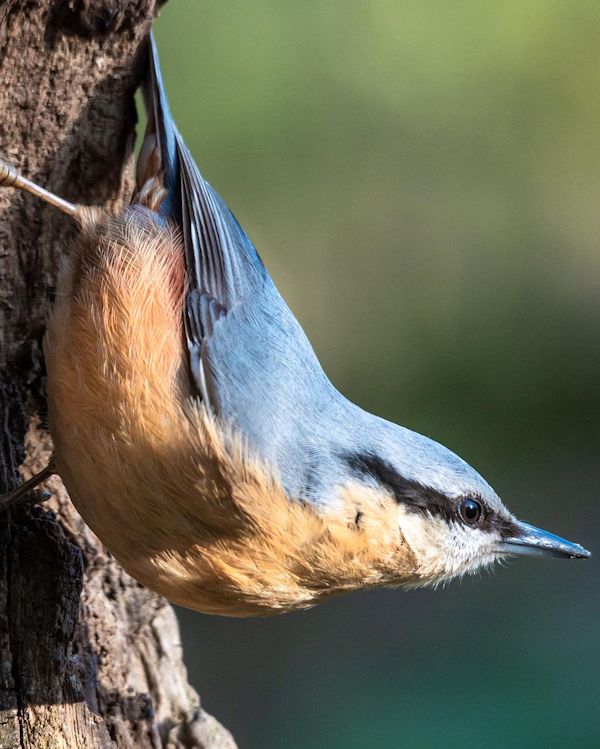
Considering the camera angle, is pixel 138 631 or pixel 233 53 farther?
pixel 233 53

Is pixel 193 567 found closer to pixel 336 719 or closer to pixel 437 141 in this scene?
Result: pixel 336 719

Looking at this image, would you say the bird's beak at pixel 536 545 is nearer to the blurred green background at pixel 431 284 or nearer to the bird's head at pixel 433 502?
the bird's head at pixel 433 502

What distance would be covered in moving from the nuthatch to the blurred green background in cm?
200

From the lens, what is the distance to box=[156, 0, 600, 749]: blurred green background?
13.7 feet

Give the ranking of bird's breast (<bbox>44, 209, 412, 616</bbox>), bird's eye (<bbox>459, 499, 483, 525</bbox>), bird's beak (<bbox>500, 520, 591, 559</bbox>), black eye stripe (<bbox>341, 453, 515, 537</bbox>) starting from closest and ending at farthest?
bird's breast (<bbox>44, 209, 412, 616</bbox>) → black eye stripe (<bbox>341, 453, 515, 537</bbox>) → bird's eye (<bbox>459, 499, 483, 525</bbox>) → bird's beak (<bbox>500, 520, 591, 559</bbox>)

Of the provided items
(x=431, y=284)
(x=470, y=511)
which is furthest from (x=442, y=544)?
(x=431, y=284)

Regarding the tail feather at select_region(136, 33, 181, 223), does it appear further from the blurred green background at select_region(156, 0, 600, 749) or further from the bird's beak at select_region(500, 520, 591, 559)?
the blurred green background at select_region(156, 0, 600, 749)

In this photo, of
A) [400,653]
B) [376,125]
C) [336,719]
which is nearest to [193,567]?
[336,719]

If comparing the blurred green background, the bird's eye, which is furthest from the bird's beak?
the blurred green background

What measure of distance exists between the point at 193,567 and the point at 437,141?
11.9 ft

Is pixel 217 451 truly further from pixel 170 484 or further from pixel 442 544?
pixel 442 544

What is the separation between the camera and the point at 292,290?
4926mm

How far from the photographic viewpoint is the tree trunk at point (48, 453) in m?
2.21

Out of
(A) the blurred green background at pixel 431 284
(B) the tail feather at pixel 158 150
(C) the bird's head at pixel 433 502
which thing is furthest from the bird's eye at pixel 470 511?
(A) the blurred green background at pixel 431 284
